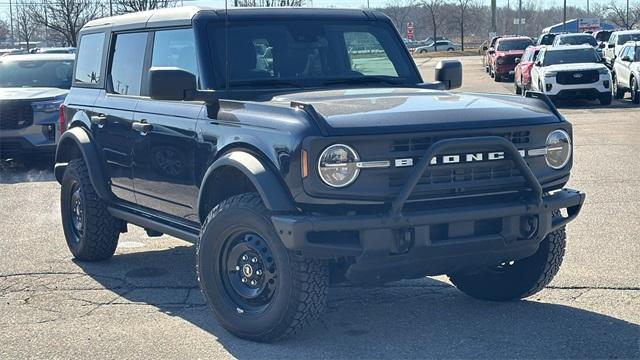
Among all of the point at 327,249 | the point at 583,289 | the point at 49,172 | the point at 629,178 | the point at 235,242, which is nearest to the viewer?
the point at 327,249

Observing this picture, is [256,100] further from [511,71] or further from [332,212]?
[511,71]

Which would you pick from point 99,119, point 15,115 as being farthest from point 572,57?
point 99,119

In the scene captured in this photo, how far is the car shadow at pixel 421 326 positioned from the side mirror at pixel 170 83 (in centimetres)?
141

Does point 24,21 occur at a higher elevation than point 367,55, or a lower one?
lower

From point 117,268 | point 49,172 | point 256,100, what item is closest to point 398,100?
point 256,100

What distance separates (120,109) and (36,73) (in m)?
8.96

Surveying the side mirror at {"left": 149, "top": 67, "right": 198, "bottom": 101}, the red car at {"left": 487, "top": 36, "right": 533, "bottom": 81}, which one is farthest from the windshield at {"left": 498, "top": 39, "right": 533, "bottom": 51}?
the side mirror at {"left": 149, "top": 67, "right": 198, "bottom": 101}

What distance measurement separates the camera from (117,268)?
7.86 metres

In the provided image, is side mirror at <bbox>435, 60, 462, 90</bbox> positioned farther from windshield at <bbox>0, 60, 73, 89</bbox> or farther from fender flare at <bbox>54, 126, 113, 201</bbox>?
windshield at <bbox>0, 60, 73, 89</bbox>

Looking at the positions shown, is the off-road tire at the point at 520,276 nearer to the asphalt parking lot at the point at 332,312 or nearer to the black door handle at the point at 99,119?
the asphalt parking lot at the point at 332,312

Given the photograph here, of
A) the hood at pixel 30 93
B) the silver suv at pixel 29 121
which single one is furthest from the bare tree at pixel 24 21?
the silver suv at pixel 29 121

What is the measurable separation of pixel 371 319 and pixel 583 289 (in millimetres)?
1610

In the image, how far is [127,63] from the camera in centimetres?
749

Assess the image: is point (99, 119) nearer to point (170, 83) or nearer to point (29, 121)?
point (170, 83)
